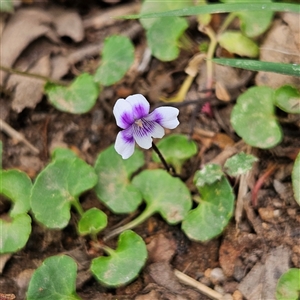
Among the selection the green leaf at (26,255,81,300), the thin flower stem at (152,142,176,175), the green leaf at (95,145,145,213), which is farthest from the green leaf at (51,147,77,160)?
the green leaf at (26,255,81,300)

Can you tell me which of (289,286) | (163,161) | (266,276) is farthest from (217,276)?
(163,161)

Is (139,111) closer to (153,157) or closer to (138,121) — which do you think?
(138,121)

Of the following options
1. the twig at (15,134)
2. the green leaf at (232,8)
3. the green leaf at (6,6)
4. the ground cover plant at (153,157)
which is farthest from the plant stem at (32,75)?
the green leaf at (232,8)

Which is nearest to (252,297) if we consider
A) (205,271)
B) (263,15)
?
(205,271)

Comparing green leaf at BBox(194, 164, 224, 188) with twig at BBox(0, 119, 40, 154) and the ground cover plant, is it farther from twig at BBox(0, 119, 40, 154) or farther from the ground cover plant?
twig at BBox(0, 119, 40, 154)

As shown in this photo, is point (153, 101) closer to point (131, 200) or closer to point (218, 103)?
point (218, 103)
